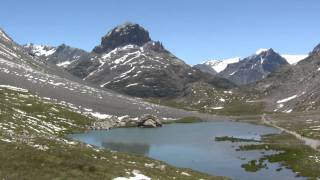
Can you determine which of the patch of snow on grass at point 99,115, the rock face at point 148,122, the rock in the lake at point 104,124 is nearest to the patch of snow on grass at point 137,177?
the rock in the lake at point 104,124

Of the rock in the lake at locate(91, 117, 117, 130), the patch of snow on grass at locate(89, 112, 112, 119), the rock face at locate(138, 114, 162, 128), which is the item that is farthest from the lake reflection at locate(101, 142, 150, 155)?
the patch of snow on grass at locate(89, 112, 112, 119)

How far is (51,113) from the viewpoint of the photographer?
6019 inches

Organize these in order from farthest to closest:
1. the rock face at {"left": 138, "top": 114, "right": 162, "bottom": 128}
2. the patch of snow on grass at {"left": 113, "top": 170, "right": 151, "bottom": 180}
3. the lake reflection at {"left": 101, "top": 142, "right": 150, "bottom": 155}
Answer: the rock face at {"left": 138, "top": 114, "right": 162, "bottom": 128}
the lake reflection at {"left": 101, "top": 142, "right": 150, "bottom": 155}
the patch of snow on grass at {"left": 113, "top": 170, "right": 151, "bottom": 180}

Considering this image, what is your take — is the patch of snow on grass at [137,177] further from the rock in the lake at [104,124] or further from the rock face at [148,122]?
the rock face at [148,122]

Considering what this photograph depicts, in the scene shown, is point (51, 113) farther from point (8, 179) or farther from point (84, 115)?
point (8, 179)

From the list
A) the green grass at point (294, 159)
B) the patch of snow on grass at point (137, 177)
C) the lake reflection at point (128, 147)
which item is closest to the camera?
the patch of snow on grass at point (137, 177)

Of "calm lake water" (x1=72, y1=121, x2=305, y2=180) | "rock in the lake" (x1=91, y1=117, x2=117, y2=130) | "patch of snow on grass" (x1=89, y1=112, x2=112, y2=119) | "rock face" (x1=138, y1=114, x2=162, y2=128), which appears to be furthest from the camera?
"patch of snow on grass" (x1=89, y1=112, x2=112, y2=119)

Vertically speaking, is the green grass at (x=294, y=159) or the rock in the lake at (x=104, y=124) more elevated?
the rock in the lake at (x=104, y=124)

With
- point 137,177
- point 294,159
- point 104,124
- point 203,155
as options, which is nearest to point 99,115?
point 104,124

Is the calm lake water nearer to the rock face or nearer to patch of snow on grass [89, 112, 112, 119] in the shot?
the rock face

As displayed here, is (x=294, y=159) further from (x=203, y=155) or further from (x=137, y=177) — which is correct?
(x=137, y=177)

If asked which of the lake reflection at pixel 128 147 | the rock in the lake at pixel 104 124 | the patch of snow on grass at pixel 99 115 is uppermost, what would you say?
the patch of snow on grass at pixel 99 115

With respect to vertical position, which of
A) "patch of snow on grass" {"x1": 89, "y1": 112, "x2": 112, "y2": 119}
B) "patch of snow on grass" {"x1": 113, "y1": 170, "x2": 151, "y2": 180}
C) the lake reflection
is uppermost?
"patch of snow on grass" {"x1": 89, "y1": 112, "x2": 112, "y2": 119}

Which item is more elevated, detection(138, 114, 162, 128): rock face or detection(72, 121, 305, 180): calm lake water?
detection(138, 114, 162, 128): rock face
